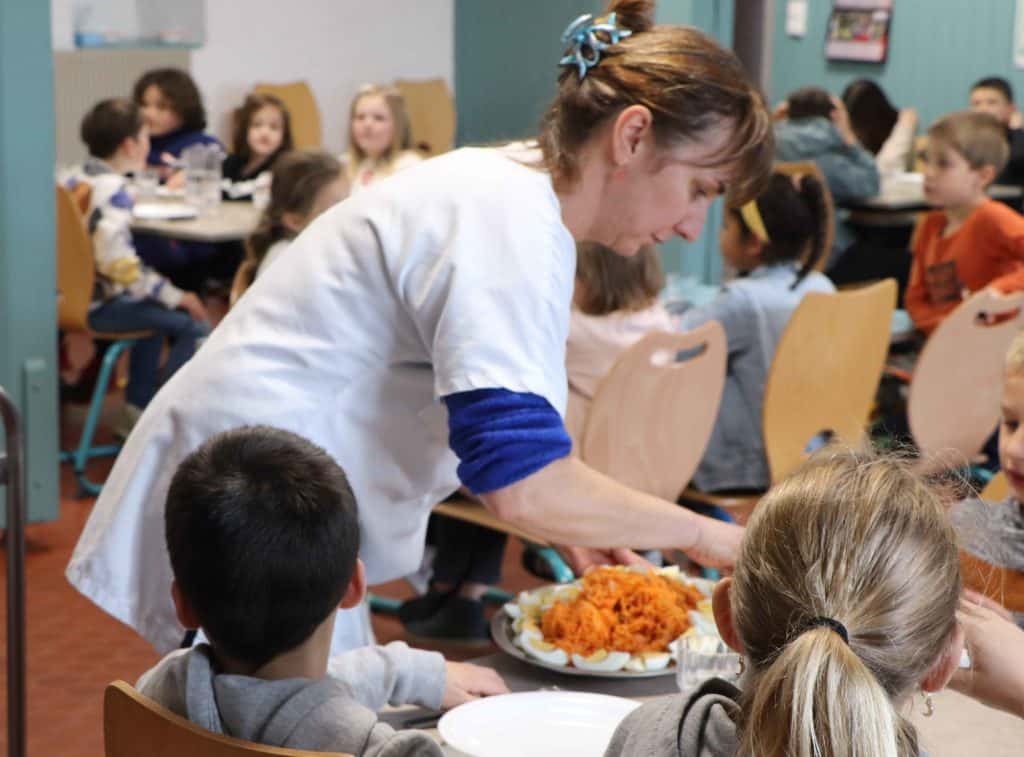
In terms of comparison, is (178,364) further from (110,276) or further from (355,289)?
(355,289)

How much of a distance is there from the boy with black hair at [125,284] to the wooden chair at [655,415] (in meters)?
2.05

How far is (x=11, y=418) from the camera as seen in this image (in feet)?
6.71

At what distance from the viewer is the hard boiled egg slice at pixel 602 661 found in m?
1.66

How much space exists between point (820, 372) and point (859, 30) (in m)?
6.27

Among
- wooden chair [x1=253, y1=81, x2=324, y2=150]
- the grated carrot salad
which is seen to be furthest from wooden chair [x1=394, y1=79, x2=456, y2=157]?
the grated carrot salad

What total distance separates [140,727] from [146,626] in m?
0.50

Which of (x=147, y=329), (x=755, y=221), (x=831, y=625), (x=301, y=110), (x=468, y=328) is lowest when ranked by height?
(x=147, y=329)

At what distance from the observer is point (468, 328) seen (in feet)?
4.90

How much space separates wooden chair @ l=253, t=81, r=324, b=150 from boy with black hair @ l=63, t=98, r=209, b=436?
3.20 meters

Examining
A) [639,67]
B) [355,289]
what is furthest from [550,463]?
[639,67]

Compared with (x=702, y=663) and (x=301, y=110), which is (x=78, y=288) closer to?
(x=702, y=663)

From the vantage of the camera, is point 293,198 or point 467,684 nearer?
point 467,684

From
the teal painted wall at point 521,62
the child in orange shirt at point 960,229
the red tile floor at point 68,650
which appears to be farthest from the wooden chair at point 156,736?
the teal painted wall at point 521,62

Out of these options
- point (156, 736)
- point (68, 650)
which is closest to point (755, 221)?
point (68, 650)
